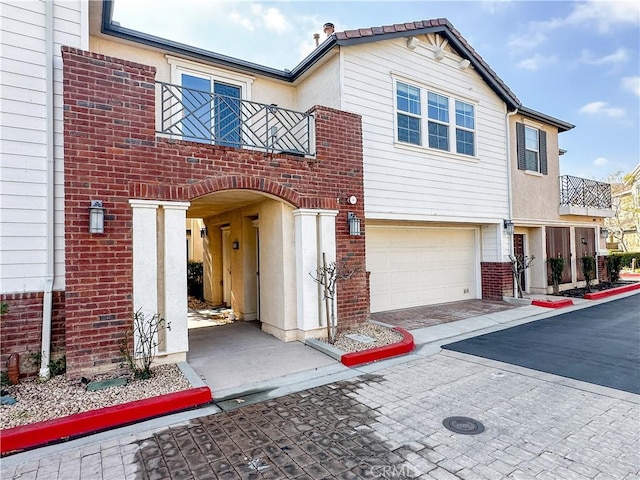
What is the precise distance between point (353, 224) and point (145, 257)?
404 cm

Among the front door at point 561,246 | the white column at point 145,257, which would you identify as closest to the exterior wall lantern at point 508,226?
the front door at point 561,246

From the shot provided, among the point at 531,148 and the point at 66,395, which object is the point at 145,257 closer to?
the point at 66,395

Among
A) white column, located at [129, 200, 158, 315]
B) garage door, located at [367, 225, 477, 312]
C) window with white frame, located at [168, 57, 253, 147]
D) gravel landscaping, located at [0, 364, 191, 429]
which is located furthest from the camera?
garage door, located at [367, 225, 477, 312]

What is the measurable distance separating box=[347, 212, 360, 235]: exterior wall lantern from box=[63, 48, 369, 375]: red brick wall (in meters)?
2.53

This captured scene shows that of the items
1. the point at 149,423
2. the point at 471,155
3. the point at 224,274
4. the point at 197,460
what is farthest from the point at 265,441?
the point at 471,155

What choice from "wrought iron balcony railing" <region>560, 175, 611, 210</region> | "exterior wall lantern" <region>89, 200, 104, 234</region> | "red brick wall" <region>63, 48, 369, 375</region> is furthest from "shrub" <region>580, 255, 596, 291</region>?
"exterior wall lantern" <region>89, 200, 104, 234</region>

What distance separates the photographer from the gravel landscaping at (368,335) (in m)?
6.31

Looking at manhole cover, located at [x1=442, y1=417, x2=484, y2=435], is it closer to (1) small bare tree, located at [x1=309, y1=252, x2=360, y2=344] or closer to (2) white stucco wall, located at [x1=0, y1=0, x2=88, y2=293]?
(1) small bare tree, located at [x1=309, y1=252, x2=360, y2=344]

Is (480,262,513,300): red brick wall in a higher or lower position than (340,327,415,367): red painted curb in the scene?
higher

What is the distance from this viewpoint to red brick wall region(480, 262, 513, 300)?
1131cm

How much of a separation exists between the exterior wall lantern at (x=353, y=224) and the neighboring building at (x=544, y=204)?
23.6 ft

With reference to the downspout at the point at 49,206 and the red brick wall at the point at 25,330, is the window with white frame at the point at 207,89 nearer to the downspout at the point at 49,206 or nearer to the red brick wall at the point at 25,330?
the downspout at the point at 49,206

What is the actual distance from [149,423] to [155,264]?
2.29 meters

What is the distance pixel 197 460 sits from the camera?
10.5 feet
